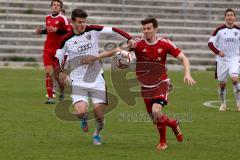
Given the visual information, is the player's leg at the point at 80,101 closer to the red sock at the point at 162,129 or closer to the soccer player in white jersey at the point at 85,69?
the soccer player in white jersey at the point at 85,69

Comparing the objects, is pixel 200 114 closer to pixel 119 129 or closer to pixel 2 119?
pixel 119 129

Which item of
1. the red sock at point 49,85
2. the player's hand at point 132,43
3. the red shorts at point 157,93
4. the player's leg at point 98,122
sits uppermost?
the player's hand at point 132,43

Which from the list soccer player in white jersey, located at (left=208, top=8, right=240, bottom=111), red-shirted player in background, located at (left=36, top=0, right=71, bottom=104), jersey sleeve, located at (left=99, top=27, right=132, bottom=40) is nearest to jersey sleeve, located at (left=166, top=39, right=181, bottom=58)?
jersey sleeve, located at (left=99, top=27, right=132, bottom=40)

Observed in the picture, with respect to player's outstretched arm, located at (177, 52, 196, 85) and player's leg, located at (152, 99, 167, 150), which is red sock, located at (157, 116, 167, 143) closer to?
player's leg, located at (152, 99, 167, 150)

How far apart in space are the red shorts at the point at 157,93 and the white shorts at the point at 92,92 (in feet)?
2.08

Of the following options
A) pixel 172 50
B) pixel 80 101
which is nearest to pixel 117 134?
pixel 80 101

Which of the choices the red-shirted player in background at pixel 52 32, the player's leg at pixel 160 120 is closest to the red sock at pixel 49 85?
the red-shirted player in background at pixel 52 32

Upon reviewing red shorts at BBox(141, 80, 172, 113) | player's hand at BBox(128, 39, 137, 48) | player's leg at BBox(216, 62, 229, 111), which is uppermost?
player's hand at BBox(128, 39, 137, 48)

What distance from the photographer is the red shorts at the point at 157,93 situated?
1075 centimetres

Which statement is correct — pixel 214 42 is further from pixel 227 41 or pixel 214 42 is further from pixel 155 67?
pixel 155 67

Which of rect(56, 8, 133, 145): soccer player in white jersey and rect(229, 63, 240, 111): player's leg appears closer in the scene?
rect(56, 8, 133, 145): soccer player in white jersey

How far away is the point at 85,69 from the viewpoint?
11242 millimetres

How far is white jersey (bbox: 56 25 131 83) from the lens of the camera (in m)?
11.1

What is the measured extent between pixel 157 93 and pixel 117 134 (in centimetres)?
163
